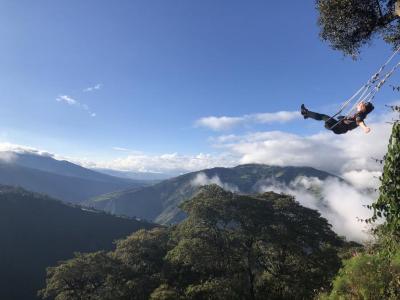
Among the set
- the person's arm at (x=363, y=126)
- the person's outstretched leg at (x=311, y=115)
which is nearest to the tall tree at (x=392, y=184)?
the person's arm at (x=363, y=126)

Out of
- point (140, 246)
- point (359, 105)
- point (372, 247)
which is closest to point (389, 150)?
point (359, 105)

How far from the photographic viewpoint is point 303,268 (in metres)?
31.8

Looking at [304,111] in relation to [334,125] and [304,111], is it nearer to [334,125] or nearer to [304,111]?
[304,111]

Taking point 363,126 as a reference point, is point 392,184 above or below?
below

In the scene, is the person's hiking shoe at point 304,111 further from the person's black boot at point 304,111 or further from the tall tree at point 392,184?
the tall tree at point 392,184

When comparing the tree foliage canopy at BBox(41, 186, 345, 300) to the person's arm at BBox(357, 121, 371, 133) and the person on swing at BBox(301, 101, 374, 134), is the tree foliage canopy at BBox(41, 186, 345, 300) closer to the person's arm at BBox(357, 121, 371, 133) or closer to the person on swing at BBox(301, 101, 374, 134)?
the person on swing at BBox(301, 101, 374, 134)

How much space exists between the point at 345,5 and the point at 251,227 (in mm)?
24879

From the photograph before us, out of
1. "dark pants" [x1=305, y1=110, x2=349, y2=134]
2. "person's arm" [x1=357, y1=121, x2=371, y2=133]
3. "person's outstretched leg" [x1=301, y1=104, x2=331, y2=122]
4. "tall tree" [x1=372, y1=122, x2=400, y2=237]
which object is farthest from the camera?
"person's outstretched leg" [x1=301, y1=104, x2=331, y2=122]

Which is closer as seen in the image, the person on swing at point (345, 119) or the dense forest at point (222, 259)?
the person on swing at point (345, 119)

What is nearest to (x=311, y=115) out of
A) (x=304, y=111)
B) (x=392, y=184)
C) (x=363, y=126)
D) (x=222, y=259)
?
(x=304, y=111)

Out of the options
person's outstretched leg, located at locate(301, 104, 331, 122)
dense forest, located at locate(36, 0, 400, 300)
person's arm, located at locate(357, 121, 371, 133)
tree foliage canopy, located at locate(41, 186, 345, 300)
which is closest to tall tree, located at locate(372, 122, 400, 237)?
person's arm, located at locate(357, 121, 371, 133)

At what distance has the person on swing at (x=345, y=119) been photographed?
32.6 feet

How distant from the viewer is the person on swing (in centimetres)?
995

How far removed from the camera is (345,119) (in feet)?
35.2
